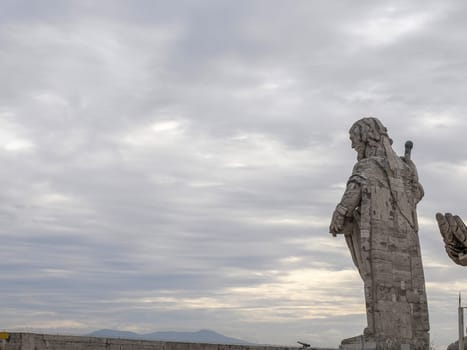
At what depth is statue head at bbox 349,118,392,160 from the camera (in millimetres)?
23984

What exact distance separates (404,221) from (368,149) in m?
2.13

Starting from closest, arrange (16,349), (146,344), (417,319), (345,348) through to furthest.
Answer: (16,349)
(146,344)
(345,348)
(417,319)

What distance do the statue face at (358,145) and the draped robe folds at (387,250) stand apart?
548 millimetres

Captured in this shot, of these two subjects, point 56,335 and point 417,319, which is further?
point 417,319

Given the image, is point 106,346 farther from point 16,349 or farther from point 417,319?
point 417,319

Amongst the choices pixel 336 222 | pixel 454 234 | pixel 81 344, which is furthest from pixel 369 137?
pixel 454 234

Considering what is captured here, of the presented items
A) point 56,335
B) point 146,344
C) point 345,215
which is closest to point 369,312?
point 345,215

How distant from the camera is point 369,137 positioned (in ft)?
78.7

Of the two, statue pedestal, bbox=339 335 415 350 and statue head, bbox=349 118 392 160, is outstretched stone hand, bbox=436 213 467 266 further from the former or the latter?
statue head, bbox=349 118 392 160

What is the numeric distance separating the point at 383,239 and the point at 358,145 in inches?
107

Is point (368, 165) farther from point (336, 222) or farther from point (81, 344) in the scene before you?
point (81, 344)

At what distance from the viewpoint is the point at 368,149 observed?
2411 centimetres

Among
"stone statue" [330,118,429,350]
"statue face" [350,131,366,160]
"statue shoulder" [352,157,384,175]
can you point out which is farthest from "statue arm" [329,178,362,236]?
"statue face" [350,131,366,160]

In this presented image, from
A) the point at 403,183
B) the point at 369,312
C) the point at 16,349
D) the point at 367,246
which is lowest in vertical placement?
the point at 16,349
